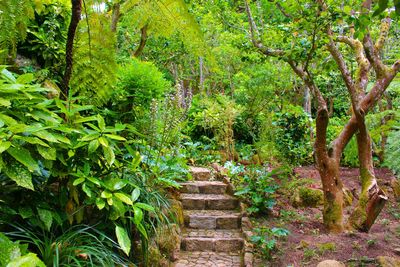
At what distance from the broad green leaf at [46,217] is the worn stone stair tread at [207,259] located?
6.35ft

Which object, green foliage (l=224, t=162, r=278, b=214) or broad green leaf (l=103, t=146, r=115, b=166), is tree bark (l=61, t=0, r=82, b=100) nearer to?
broad green leaf (l=103, t=146, r=115, b=166)

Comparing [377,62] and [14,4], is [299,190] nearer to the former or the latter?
[377,62]

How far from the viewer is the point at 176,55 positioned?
8.80 meters

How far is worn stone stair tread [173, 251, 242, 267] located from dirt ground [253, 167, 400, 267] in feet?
1.46

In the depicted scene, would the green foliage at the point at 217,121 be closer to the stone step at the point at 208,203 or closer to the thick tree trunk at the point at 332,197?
the stone step at the point at 208,203

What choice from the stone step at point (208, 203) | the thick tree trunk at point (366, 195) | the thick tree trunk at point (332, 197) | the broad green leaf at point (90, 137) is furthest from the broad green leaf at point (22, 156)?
the stone step at point (208, 203)

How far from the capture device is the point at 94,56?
2041 millimetres

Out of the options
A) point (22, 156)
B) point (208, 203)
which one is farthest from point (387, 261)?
point (22, 156)

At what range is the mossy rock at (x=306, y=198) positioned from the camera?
199 inches

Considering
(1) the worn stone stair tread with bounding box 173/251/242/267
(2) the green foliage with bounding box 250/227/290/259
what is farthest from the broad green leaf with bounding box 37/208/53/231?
(2) the green foliage with bounding box 250/227/290/259

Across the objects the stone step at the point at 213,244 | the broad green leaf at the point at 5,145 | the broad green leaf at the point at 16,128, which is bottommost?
the stone step at the point at 213,244

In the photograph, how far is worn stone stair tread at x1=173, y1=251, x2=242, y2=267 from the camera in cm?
364

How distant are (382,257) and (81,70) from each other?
2.86 metres

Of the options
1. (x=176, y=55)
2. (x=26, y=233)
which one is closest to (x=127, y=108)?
(x=26, y=233)
